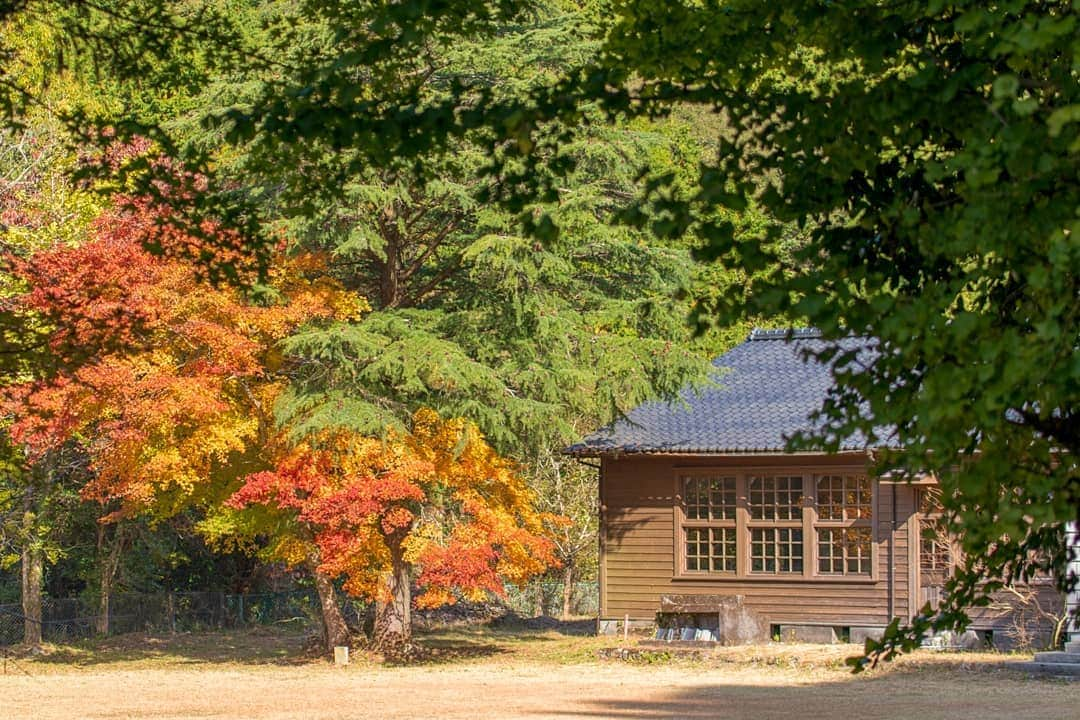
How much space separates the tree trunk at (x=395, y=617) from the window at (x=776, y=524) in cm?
436

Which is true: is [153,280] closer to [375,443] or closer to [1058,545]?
[375,443]

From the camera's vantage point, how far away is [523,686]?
720 inches

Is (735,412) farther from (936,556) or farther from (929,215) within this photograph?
(929,215)

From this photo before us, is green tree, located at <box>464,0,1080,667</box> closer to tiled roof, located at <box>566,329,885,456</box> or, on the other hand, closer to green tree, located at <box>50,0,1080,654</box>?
green tree, located at <box>50,0,1080,654</box>

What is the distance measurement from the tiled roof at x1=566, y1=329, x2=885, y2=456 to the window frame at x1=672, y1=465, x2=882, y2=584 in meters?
0.58

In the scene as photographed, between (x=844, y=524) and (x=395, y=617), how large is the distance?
7.00 metres

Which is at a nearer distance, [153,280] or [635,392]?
[153,280]

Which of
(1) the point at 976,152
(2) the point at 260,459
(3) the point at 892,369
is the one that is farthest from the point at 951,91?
(2) the point at 260,459

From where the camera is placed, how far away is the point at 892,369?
4.93 meters

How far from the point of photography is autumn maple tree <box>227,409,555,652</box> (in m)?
20.0

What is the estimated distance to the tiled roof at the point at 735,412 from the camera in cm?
2236

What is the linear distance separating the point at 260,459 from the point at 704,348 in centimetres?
1715

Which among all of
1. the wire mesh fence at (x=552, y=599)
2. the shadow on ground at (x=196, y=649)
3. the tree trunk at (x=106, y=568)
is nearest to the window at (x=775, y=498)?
the shadow on ground at (x=196, y=649)

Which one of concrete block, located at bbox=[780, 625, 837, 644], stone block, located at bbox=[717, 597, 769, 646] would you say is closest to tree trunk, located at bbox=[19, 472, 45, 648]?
stone block, located at bbox=[717, 597, 769, 646]
